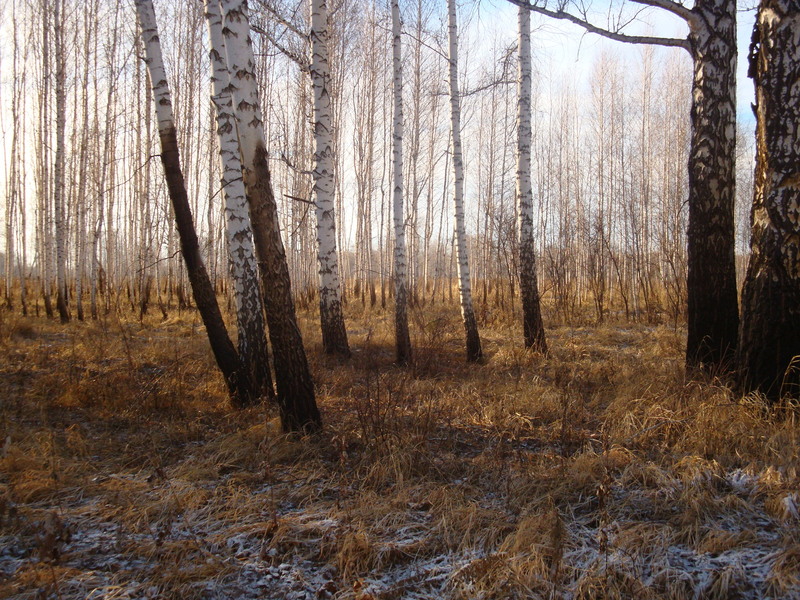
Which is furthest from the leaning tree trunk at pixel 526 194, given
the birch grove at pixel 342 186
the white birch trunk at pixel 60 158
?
the white birch trunk at pixel 60 158

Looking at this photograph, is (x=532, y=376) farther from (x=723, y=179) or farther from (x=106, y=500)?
(x=106, y=500)

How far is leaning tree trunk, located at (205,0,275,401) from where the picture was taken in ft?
15.3

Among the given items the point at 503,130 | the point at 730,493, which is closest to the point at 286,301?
the point at 730,493

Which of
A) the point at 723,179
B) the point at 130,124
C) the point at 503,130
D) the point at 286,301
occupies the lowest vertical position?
the point at 286,301

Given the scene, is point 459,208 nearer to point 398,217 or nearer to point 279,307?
point 398,217

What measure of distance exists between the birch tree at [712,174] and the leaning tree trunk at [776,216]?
62 cm

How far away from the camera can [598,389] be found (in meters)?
4.93

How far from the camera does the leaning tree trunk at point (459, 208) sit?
7016mm

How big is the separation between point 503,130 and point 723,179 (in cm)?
1830

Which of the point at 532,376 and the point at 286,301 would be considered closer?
the point at 286,301

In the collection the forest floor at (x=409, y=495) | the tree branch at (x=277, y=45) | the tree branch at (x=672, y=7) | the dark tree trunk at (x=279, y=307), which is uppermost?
the tree branch at (x=277, y=45)

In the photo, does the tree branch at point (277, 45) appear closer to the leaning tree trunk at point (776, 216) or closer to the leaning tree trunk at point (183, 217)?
the leaning tree trunk at point (183, 217)

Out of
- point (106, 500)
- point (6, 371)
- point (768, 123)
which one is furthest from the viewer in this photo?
point (6, 371)

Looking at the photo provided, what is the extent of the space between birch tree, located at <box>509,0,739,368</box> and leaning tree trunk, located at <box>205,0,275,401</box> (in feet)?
13.6
